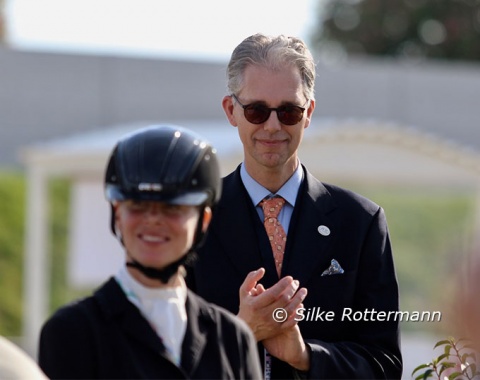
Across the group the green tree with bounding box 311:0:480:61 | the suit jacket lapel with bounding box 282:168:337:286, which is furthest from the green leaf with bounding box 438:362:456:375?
the green tree with bounding box 311:0:480:61

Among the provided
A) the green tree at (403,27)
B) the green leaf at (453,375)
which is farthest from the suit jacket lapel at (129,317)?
the green tree at (403,27)

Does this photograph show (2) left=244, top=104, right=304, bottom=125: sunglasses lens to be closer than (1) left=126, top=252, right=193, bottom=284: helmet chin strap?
No

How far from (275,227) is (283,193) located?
13cm

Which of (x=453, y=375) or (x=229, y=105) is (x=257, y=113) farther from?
(x=453, y=375)

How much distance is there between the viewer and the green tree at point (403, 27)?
157 feet

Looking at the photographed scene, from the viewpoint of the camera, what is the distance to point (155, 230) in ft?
9.87

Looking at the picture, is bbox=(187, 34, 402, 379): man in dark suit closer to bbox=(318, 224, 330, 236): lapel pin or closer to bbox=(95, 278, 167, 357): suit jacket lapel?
bbox=(318, 224, 330, 236): lapel pin

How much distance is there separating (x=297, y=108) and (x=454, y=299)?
78.3 inches

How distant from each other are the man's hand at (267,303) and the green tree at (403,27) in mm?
44711

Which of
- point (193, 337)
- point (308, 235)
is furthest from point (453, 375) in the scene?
point (193, 337)

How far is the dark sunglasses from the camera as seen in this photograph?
4188mm

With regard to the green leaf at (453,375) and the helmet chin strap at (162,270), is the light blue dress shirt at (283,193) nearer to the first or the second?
the green leaf at (453,375)

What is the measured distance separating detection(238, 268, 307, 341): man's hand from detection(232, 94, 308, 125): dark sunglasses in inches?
25.3

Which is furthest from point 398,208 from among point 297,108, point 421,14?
point 421,14
